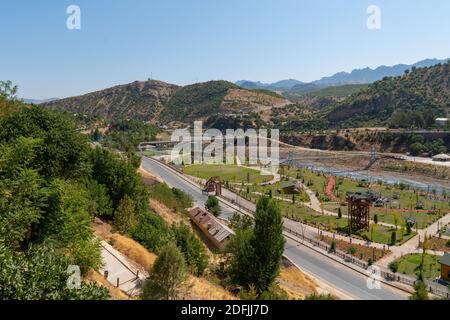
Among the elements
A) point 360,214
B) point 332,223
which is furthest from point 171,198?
point 360,214

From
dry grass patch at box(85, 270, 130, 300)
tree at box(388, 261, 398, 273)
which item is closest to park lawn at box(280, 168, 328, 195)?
tree at box(388, 261, 398, 273)

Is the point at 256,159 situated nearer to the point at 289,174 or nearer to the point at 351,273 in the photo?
the point at 289,174

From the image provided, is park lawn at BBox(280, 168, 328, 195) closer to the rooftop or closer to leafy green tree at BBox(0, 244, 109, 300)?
the rooftop

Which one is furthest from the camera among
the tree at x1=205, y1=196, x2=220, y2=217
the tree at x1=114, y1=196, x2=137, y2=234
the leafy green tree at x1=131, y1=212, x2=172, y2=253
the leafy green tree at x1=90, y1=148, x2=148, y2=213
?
the tree at x1=205, y1=196, x2=220, y2=217

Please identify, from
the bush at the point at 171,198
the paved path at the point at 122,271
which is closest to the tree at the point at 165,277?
the paved path at the point at 122,271

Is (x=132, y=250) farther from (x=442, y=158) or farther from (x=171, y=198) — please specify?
(x=442, y=158)
